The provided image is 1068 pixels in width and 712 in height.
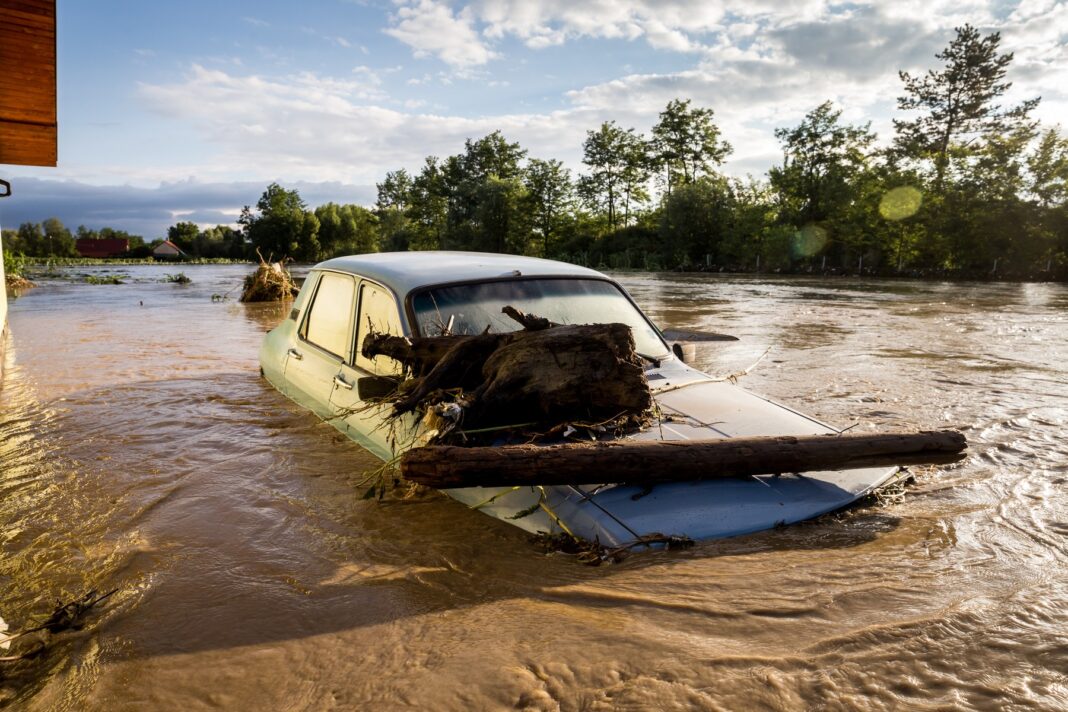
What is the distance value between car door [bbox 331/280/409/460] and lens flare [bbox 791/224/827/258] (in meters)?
48.0

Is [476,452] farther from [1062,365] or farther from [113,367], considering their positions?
[1062,365]

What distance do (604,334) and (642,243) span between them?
60361mm

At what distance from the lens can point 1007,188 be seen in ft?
125

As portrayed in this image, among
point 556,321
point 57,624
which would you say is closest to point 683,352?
point 556,321

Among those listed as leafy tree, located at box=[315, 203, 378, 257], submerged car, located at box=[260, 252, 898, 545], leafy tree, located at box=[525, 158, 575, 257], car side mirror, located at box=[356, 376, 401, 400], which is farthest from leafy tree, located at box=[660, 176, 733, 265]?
leafy tree, located at box=[315, 203, 378, 257]

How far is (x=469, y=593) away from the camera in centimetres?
307

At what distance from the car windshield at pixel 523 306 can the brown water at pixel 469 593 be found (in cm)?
120

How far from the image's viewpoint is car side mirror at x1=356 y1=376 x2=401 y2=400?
3.68 meters

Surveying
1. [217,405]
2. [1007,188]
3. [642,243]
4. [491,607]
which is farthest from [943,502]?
[642,243]

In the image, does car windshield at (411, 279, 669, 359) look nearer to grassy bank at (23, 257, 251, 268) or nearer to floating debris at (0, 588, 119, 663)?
floating debris at (0, 588, 119, 663)

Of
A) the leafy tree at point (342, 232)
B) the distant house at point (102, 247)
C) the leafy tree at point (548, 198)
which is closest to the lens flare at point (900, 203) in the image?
the leafy tree at point (548, 198)

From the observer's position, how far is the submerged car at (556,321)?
3.24 meters

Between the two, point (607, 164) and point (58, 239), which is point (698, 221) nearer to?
point (607, 164)

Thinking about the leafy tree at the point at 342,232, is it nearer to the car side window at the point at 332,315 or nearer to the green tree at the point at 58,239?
the green tree at the point at 58,239
